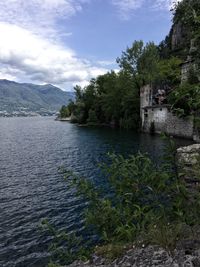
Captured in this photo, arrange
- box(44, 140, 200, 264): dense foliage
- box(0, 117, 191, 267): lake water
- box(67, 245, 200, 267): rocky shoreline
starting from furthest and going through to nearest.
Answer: box(0, 117, 191, 267): lake water < box(44, 140, 200, 264): dense foliage < box(67, 245, 200, 267): rocky shoreline

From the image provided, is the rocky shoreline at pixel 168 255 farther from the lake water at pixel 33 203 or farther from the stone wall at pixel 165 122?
the stone wall at pixel 165 122

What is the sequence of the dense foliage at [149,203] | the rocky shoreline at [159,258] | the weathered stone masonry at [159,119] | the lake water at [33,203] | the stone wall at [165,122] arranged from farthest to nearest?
1. the weathered stone masonry at [159,119]
2. the stone wall at [165,122]
3. the lake water at [33,203]
4. the dense foliage at [149,203]
5. the rocky shoreline at [159,258]

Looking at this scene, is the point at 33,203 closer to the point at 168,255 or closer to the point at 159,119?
the point at 168,255

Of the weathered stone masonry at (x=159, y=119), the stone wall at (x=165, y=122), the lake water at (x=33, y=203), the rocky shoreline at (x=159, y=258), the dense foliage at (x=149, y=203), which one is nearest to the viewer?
the rocky shoreline at (x=159, y=258)

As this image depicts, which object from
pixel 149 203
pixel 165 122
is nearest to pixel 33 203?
pixel 149 203

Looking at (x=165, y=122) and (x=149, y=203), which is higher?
(x=165, y=122)

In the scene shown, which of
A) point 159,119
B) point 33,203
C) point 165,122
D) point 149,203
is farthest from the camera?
point 159,119

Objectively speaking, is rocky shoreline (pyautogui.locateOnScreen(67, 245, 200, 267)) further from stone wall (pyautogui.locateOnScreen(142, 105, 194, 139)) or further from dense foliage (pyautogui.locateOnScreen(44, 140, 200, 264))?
stone wall (pyautogui.locateOnScreen(142, 105, 194, 139))

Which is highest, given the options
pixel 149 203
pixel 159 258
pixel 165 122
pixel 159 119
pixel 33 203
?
pixel 159 119

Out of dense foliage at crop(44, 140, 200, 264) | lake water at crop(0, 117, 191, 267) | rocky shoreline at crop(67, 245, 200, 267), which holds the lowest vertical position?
lake water at crop(0, 117, 191, 267)

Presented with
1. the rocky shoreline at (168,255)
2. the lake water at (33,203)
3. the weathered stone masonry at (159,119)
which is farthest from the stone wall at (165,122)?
the rocky shoreline at (168,255)

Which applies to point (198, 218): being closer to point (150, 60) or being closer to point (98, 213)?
point (98, 213)

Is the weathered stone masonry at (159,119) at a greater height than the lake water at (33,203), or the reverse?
the weathered stone masonry at (159,119)

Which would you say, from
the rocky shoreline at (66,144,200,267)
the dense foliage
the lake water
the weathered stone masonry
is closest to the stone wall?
the weathered stone masonry
